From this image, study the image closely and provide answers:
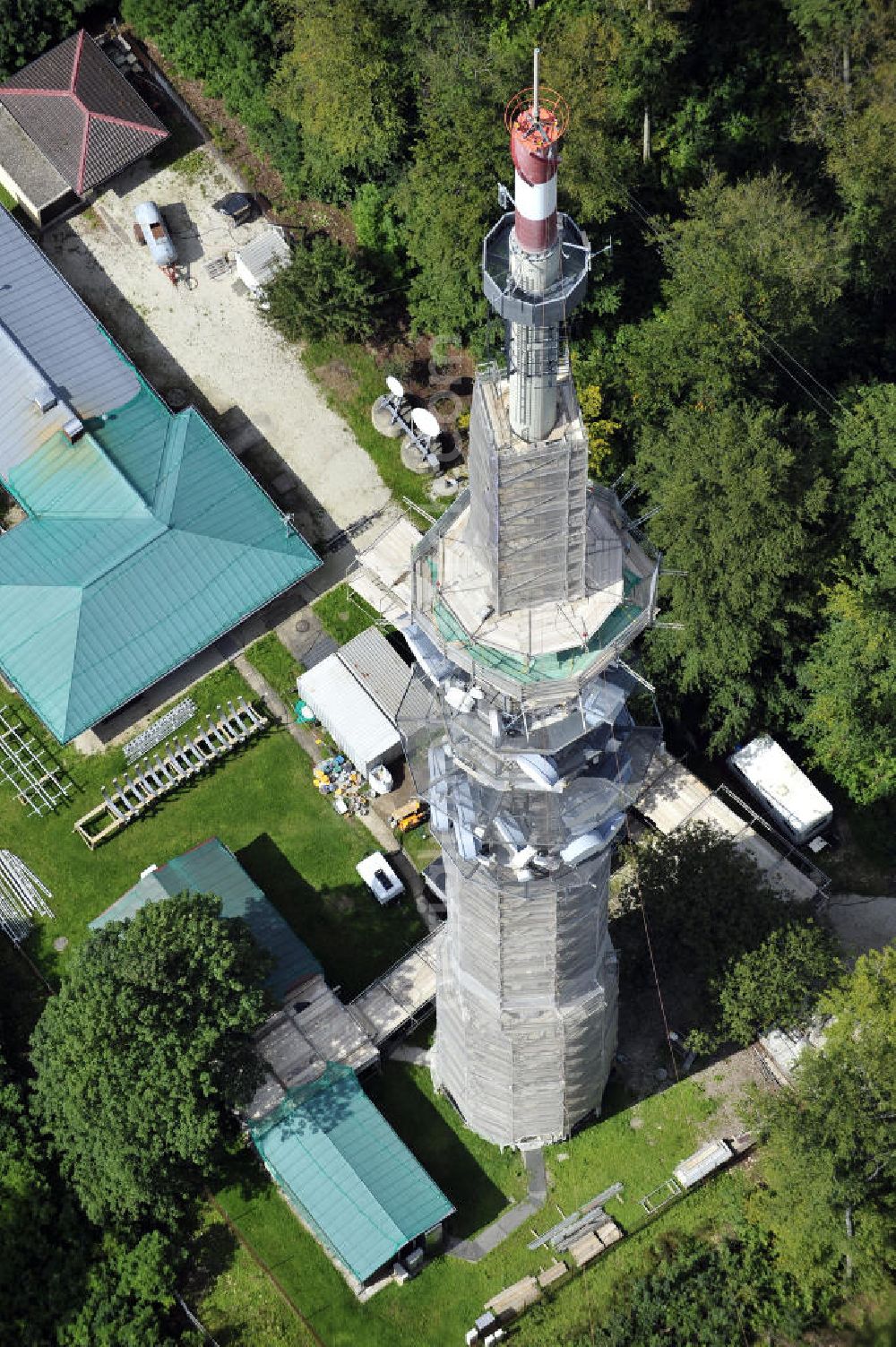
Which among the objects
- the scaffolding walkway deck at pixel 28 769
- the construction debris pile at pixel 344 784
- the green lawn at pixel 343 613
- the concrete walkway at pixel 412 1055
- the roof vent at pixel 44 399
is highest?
the roof vent at pixel 44 399

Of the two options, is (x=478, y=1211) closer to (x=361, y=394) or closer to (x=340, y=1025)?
(x=340, y=1025)

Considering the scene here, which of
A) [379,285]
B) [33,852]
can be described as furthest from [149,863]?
[379,285]

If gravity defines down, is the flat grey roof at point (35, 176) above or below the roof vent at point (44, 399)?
above

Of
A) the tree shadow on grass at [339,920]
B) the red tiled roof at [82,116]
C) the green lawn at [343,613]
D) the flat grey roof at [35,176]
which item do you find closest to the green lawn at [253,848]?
the tree shadow on grass at [339,920]

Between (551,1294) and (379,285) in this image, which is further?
(379,285)

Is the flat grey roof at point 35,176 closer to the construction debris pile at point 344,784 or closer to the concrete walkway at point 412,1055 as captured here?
the construction debris pile at point 344,784

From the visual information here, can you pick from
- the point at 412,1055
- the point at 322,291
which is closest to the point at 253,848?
the point at 412,1055

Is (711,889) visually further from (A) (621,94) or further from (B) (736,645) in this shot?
(A) (621,94)
